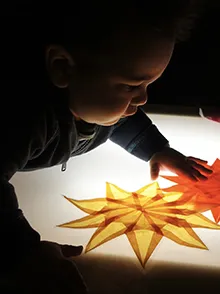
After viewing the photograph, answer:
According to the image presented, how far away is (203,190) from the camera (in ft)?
1.94

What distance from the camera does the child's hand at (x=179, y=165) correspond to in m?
0.61

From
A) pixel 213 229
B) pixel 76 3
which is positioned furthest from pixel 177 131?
pixel 76 3

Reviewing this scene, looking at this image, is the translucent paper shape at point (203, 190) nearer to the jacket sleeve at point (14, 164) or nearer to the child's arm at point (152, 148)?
the child's arm at point (152, 148)

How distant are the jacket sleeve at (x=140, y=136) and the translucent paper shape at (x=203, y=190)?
43mm

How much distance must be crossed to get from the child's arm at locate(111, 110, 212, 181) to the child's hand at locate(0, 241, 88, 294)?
0.18 meters

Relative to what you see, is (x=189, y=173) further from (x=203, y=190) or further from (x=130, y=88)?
(x=130, y=88)

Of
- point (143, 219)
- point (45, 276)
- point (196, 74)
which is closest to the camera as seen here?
point (45, 276)

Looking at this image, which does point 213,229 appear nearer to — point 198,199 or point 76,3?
point 198,199

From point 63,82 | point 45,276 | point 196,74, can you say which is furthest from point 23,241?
point 196,74

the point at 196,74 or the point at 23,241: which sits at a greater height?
the point at 196,74

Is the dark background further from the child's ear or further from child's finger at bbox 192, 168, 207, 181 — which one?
the child's ear

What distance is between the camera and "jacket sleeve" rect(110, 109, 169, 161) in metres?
0.63

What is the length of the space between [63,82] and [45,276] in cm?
16

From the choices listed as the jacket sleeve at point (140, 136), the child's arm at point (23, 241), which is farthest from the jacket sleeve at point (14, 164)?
the jacket sleeve at point (140, 136)
